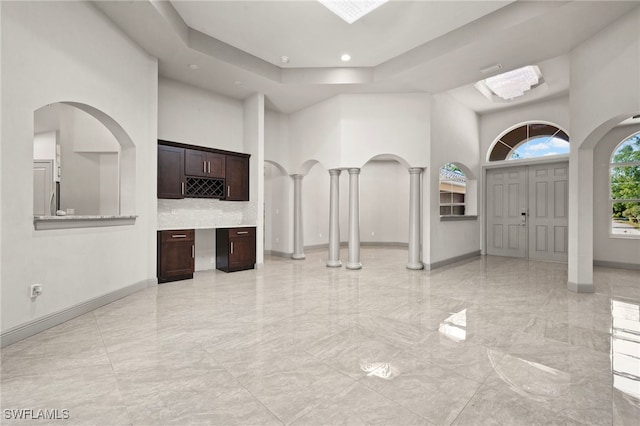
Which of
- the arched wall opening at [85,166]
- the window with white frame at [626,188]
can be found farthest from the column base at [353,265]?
the window with white frame at [626,188]

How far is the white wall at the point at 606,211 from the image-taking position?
20.6 feet

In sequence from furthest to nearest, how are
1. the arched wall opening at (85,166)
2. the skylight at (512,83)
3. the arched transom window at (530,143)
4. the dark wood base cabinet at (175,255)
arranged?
the arched transom window at (530,143) → the skylight at (512,83) → the arched wall opening at (85,166) → the dark wood base cabinet at (175,255)

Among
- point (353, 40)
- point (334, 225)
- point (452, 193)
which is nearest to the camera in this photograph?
point (353, 40)

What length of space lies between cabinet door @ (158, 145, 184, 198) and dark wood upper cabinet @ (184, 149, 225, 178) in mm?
107

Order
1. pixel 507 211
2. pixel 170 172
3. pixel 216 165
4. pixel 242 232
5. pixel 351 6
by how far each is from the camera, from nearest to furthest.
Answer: pixel 351 6, pixel 170 172, pixel 216 165, pixel 242 232, pixel 507 211

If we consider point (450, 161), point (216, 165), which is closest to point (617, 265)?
point (450, 161)

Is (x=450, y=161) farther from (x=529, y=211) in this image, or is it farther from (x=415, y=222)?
(x=529, y=211)

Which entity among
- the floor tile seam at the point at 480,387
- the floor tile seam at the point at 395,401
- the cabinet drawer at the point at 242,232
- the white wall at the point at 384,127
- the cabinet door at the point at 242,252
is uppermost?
the white wall at the point at 384,127

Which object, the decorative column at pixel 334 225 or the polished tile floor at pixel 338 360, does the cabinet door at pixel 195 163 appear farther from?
the decorative column at pixel 334 225

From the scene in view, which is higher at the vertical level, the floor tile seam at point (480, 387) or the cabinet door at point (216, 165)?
the cabinet door at point (216, 165)

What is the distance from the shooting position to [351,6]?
366 centimetres

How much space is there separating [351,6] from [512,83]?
4.59 metres

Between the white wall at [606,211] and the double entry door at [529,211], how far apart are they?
0.55 metres

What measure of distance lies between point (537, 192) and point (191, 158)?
8080 millimetres
